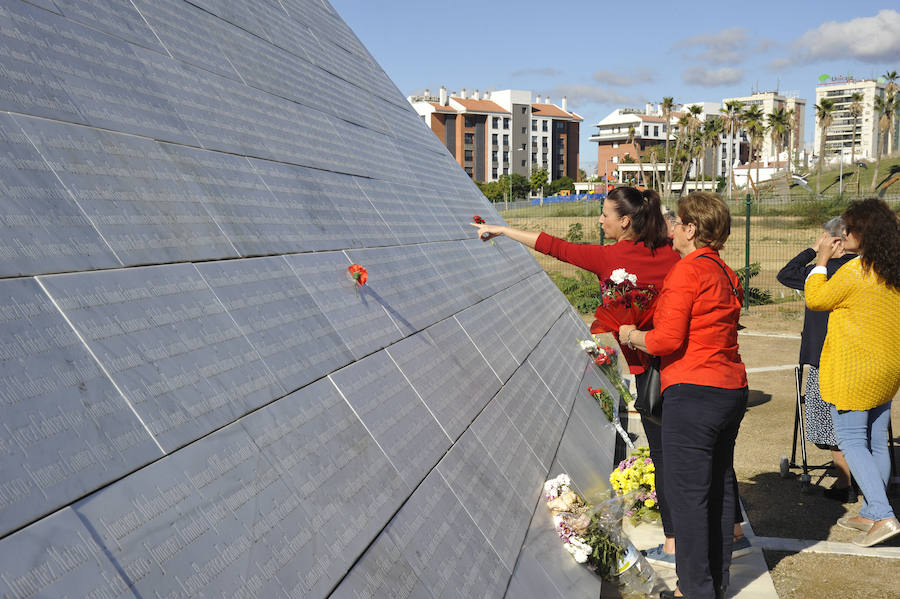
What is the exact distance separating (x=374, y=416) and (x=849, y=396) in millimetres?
3826

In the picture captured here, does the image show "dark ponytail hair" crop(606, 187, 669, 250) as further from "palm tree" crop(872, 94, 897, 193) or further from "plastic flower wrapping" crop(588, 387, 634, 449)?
"palm tree" crop(872, 94, 897, 193)

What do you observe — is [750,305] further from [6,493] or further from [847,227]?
[6,493]

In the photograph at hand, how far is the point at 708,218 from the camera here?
3.98 m

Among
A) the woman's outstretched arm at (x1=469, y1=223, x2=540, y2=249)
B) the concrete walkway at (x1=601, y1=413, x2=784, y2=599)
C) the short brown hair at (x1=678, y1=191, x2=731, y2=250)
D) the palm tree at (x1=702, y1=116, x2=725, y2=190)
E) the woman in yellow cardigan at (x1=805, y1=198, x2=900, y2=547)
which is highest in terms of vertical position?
the palm tree at (x1=702, y1=116, x2=725, y2=190)

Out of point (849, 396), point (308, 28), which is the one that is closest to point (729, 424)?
point (849, 396)

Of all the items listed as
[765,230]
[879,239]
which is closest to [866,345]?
[879,239]

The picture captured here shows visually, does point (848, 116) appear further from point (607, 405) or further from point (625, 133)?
point (607, 405)

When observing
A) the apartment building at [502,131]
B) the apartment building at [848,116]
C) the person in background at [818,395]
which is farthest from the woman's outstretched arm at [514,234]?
the apartment building at [848,116]

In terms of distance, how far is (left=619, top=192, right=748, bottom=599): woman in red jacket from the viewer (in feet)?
12.4

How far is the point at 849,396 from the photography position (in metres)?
5.10

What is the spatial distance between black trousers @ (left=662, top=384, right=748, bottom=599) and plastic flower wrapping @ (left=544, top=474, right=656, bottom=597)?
262 millimetres

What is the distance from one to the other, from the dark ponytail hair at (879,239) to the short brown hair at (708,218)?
4.90 ft

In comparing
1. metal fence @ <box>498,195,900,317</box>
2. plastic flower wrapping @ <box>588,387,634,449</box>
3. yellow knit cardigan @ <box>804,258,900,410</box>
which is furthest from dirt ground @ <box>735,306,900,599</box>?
metal fence @ <box>498,195,900,317</box>

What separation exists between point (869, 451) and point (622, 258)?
2.37 m
